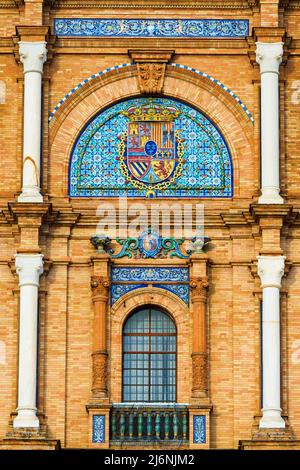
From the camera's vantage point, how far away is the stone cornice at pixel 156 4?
50812 mm

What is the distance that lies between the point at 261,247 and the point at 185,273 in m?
1.69

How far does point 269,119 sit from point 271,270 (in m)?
3.24

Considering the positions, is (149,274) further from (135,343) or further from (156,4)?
(156,4)

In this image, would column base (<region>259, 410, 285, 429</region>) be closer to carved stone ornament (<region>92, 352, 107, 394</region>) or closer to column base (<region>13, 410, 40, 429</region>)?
carved stone ornament (<region>92, 352, 107, 394</region>)

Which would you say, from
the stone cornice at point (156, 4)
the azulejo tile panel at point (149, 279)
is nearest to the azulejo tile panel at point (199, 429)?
the azulejo tile panel at point (149, 279)

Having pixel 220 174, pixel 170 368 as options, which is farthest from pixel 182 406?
pixel 220 174

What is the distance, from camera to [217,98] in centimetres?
5072

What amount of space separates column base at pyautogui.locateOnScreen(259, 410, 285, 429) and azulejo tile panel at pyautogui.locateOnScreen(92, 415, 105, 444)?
3.23 meters

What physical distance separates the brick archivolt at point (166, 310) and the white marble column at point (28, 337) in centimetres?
167

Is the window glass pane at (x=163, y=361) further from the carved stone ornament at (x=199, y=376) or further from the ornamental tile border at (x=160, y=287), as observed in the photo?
the ornamental tile border at (x=160, y=287)

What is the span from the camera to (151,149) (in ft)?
166

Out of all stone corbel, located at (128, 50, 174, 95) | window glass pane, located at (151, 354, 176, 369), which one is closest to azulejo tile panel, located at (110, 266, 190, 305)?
window glass pane, located at (151, 354, 176, 369)

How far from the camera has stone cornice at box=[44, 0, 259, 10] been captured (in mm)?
50812

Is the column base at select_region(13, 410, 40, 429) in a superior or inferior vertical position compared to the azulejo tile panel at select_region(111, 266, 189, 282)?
inferior
